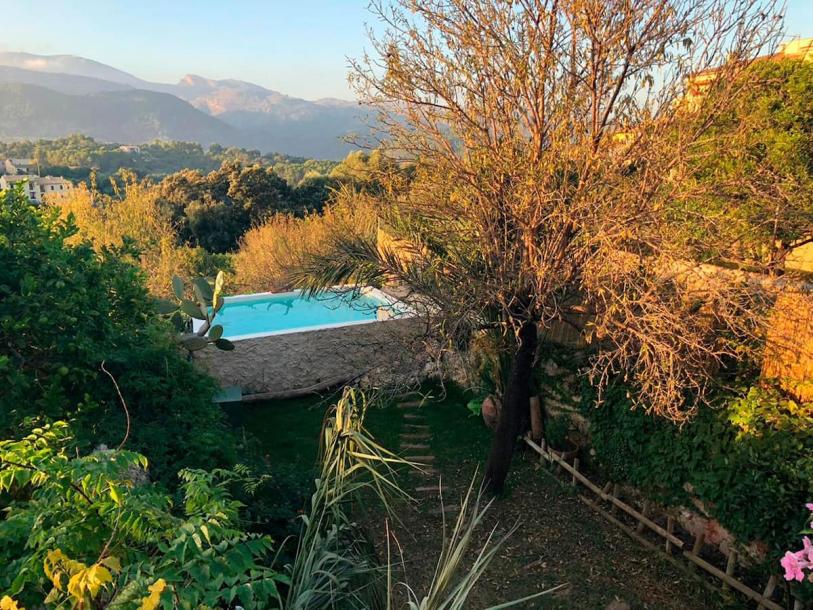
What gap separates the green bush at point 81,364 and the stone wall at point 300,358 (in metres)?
3.26

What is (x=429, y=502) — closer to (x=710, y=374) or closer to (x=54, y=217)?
(x=710, y=374)

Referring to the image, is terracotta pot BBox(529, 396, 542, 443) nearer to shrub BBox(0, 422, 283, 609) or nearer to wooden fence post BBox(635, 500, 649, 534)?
wooden fence post BBox(635, 500, 649, 534)

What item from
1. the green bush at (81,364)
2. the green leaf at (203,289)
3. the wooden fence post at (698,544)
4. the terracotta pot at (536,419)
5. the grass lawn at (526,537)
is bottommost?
the grass lawn at (526,537)

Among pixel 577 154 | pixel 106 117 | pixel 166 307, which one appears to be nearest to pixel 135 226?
pixel 166 307

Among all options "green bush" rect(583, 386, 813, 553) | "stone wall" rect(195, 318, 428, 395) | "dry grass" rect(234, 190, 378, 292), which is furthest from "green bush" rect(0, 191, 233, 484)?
"dry grass" rect(234, 190, 378, 292)

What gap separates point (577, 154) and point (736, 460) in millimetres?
2619

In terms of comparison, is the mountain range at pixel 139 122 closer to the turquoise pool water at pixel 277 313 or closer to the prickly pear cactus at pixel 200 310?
the turquoise pool water at pixel 277 313

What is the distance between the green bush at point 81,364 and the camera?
3645 mm

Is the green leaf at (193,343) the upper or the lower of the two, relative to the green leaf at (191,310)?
lower

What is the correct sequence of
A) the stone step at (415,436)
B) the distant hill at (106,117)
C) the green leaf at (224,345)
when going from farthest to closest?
the distant hill at (106,117) < the green leaf at (224,345) < the stone step at (415,436)

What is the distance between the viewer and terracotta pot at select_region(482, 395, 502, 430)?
6781 mm

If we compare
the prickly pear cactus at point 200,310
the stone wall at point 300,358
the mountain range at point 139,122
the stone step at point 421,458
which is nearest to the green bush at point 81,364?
the prickly pear cactus at point 200,310

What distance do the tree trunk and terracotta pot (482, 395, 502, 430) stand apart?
131cm

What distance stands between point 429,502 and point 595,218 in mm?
3160
